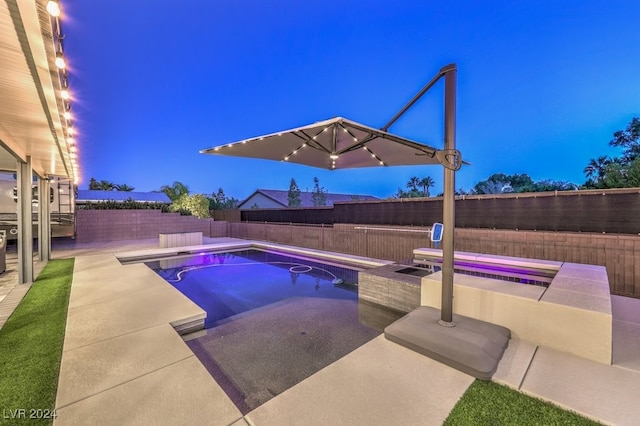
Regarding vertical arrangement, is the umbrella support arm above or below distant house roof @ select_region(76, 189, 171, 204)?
below

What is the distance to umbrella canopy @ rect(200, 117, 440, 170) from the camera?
3.14 meters

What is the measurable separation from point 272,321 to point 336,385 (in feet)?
7.03

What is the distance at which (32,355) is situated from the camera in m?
2.54

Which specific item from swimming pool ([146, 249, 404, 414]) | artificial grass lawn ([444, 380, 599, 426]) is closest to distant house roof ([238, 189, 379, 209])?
swimming pool ([146, 249, 404, 414])

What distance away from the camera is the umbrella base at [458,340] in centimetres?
209

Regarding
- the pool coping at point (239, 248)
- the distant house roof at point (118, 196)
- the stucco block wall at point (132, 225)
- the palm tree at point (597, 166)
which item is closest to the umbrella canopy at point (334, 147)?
the pool coping at point (239, 248)

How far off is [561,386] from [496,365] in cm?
39

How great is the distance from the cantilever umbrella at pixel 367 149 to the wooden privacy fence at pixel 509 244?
2764mm

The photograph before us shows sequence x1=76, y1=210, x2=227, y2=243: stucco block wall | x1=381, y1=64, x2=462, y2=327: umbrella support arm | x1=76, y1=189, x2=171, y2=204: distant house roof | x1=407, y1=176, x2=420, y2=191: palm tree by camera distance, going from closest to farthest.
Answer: x1=381, y1=64, x2=462, y2=327: umbrella support arm
x1=76, y1=210, x2=227, y2=243: stucco block wall
x1=76, y1=189, x2=171, y2=204: distant house roof
x1=407, y1=176, x2=420, y2=191: palm tree

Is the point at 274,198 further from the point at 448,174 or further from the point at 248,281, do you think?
the point at 448,174

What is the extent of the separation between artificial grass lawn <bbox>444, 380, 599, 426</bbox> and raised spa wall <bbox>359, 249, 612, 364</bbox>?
900 mm

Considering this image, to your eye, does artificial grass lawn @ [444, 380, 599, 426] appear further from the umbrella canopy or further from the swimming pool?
the umbrella canopy

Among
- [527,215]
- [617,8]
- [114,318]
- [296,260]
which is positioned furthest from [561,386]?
[617,8]

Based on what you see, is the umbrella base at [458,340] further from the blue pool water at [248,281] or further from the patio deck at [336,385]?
the blue pool water at [248,281]
